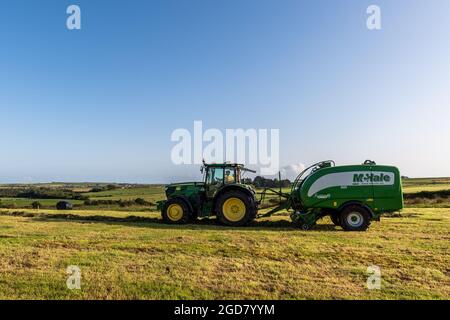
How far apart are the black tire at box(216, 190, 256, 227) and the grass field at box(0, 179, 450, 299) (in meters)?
2.14

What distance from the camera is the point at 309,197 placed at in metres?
13.8

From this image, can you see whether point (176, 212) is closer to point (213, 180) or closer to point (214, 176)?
point (213, 180)

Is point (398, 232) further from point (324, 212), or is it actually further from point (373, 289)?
point (373, 289)

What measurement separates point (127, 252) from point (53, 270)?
71.1 inches

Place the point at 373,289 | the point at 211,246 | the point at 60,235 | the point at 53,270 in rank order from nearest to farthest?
the point at 373,289 < the point at 53,270 < the point at 211,246 < the point at 60,235

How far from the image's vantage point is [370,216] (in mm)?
13102

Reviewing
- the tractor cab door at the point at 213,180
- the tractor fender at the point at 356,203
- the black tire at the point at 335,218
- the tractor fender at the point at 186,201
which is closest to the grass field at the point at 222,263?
the tractor fender at the point at 356,203

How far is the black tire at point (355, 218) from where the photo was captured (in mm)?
13031

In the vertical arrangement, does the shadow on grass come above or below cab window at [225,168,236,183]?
below

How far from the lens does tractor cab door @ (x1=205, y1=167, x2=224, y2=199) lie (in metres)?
14.9
